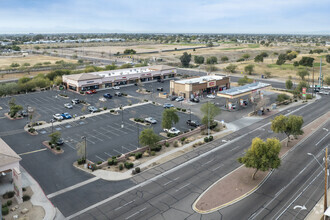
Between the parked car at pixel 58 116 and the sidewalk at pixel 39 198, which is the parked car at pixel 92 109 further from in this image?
the sidewalk at pixel 39 198

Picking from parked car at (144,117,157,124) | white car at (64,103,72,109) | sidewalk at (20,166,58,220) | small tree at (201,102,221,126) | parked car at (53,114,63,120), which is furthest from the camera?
white car at (64,103,72,109)

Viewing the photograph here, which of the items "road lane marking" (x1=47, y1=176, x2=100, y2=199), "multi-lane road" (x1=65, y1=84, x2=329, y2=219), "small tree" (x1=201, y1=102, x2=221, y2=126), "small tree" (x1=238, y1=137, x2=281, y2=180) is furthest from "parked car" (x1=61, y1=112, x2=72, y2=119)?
"small tree" (x1=238, y1=137, x2=281, y2=180)

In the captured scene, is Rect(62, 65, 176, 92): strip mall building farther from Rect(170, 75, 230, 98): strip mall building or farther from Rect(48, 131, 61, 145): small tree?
Rect(48, 131, 61, 145): small tree

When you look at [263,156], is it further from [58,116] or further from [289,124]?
[58,116]

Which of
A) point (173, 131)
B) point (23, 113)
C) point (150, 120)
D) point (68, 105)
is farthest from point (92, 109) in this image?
point (173, 131)

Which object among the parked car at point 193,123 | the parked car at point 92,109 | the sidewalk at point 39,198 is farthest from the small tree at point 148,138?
the parked car at point 92,109
